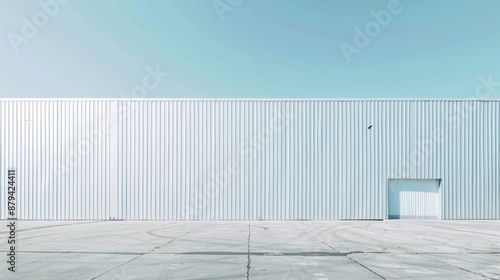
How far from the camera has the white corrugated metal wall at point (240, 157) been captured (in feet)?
62.7

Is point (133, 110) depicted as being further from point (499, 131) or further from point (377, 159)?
point (499, 131)

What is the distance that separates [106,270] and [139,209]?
1186 centimetres

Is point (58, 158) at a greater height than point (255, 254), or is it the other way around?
point (58, 158)

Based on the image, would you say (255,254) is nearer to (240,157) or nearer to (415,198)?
(240,157)

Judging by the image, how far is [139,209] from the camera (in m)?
19.0

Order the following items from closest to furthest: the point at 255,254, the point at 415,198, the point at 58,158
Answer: the point at 255,254, the point at 58,158, the point at 415,198

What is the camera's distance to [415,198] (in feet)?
64.2

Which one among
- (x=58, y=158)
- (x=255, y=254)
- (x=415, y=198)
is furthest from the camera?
(x=415, y=198)

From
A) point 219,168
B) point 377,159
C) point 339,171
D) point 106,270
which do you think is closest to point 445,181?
point 377,159

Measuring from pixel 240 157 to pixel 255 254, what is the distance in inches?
403

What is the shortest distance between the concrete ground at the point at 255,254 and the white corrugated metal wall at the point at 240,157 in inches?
192

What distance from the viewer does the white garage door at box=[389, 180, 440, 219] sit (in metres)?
19.4

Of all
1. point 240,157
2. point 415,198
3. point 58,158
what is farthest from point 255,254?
point 58,158

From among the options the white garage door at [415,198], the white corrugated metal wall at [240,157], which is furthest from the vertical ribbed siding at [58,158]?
the white garage door at [415,198]
